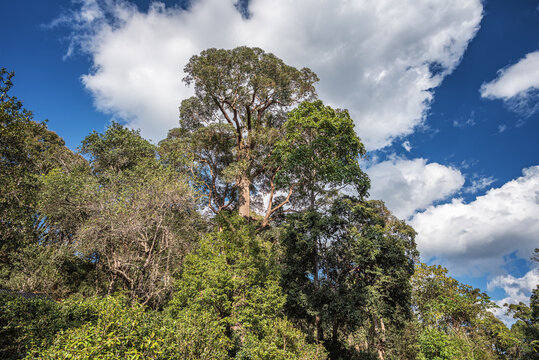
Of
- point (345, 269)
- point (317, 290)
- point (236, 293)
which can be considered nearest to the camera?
point (236, 293)

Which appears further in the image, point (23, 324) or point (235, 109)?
point (235, 109)

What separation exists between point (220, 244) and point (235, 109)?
10686mm

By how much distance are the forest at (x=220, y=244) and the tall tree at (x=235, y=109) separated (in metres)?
0.10

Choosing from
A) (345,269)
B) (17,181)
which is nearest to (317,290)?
(345,269)

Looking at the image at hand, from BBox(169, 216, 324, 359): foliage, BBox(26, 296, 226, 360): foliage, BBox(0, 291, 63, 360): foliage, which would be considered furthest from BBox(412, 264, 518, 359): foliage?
BBox(0, 291, 63, 360): foliage

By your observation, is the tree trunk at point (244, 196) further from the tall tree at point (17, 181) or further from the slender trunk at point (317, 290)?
the tall tree at point (17, 181)

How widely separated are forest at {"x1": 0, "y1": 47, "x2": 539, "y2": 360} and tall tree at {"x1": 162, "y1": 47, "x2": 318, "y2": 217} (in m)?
0.10

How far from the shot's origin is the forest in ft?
21.7

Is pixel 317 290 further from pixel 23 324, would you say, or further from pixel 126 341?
pixel 23 324

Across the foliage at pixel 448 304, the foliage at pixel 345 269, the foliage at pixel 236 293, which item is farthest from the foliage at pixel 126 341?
the foliage at pixel 448 304

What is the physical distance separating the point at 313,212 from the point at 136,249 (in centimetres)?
1068

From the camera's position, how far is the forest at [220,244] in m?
6.61

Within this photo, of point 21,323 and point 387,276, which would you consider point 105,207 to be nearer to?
point 21,323

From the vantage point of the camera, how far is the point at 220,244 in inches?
465
